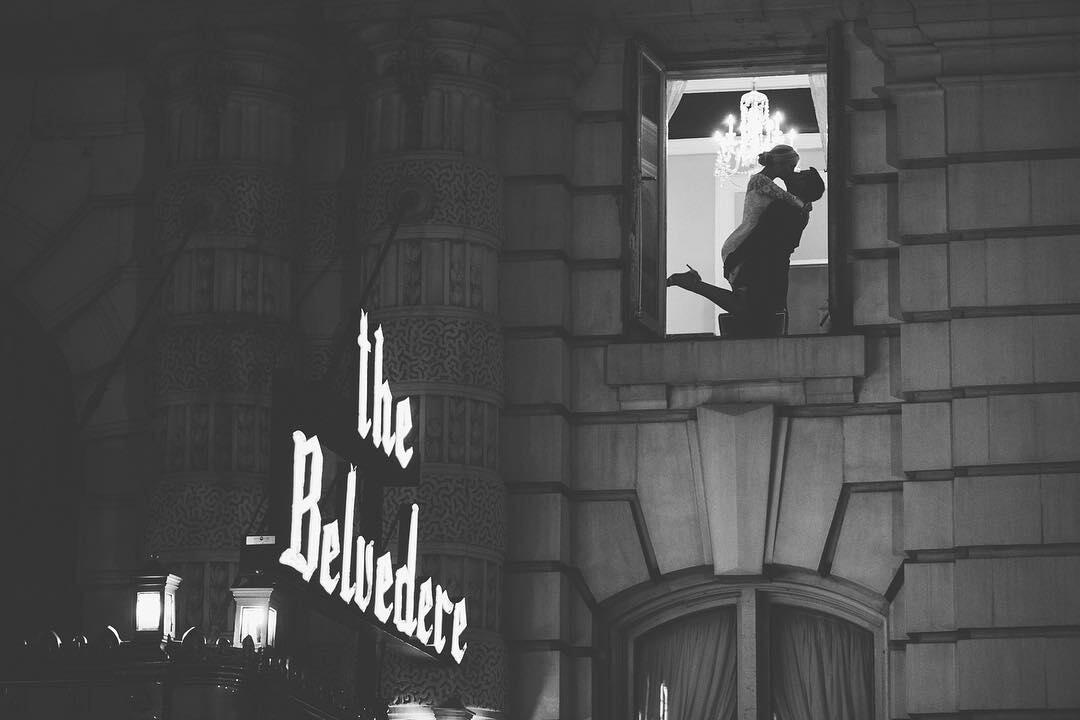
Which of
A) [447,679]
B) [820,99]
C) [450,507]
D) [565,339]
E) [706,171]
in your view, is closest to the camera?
[447,679]

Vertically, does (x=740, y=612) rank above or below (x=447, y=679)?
above

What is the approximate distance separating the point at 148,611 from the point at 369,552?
2.26m

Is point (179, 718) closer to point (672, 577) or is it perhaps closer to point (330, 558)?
point (330, 558)

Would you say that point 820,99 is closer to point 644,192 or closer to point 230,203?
point 644,192

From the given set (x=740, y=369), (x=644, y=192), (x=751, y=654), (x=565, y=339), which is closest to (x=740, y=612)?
(x=751, y=654)

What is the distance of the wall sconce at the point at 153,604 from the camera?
1797cm

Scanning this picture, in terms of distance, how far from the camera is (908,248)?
23594 millimetres

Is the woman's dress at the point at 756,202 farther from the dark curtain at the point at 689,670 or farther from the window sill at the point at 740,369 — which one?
the dark curtain at the point at 689,670

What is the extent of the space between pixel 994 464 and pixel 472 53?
21.1 feet

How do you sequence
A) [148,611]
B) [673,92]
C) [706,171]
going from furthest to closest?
1. [706,171]
2. [673,92]
3. [148,611]

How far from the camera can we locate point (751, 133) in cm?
2545

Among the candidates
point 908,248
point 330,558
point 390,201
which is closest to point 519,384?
point 390,201

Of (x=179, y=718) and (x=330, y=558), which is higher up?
(x=330, y=558)

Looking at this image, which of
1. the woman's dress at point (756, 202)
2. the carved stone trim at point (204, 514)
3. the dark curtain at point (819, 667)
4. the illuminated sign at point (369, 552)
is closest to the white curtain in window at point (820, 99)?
the woman's dress at point (756, 202)
